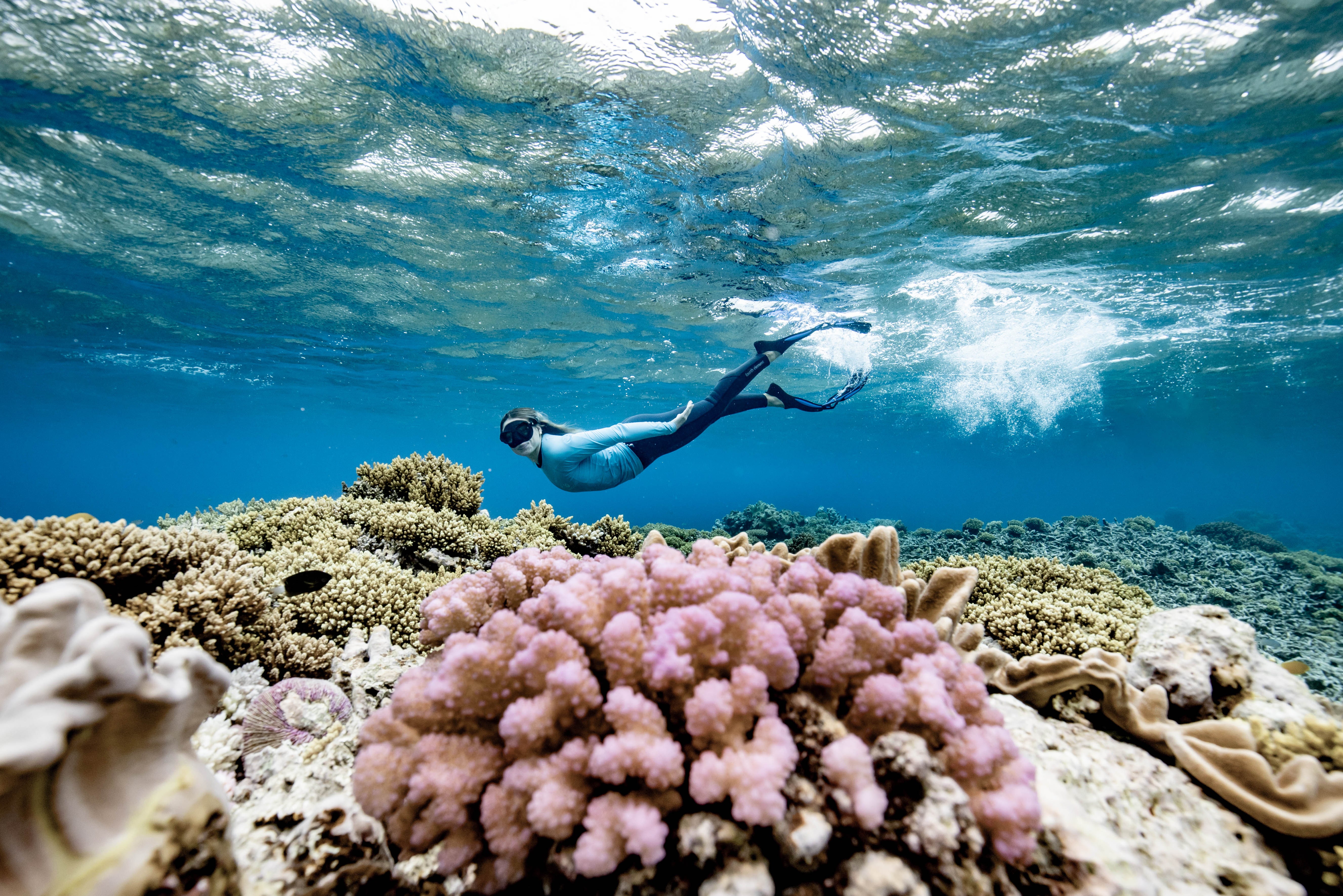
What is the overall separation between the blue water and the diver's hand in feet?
15.4

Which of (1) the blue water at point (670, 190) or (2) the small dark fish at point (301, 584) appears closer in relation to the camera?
(2) the small dark fish at point (301, 584)

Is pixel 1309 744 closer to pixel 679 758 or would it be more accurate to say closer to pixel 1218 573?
pixel 679 758

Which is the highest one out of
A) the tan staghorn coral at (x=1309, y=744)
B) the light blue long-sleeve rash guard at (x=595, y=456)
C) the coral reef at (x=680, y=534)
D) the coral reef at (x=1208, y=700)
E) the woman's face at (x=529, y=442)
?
the woman's face at (x=529, y=442)

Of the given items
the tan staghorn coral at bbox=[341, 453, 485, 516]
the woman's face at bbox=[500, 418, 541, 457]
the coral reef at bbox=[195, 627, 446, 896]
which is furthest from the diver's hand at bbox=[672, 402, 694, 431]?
the coral reef at bbox=[195, 627, 446, 896]

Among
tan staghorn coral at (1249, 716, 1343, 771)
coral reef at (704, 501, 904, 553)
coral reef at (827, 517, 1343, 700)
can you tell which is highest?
tan staghorn coral at (1249, 716, 1343, 771)

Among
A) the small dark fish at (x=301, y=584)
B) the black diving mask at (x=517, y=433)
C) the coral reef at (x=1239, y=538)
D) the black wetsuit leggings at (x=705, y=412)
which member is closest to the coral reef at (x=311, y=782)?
the small dark fish at (x=301, y=584)

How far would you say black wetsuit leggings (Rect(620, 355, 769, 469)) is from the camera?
1006 centimetres

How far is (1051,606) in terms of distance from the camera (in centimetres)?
487

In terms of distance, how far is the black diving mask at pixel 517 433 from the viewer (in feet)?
24.0

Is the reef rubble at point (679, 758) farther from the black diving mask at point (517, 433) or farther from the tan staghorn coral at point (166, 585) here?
the black diving mask at point (517, 433)

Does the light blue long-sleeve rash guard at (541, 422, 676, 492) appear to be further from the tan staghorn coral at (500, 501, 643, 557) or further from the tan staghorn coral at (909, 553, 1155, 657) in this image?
the tan staghorn coral at (909, 553, 1155, 657)

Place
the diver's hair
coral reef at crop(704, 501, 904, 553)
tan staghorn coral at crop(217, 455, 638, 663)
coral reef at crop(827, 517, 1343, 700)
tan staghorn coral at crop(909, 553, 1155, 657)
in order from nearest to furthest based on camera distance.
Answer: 1. tan staghorn coral at crop(217, 455, 638, 663)
2. tan staghorn coral at crop(909, 553, 1155, 657)
3. the diver's hair
4. coral reef at crop(827, 517, 1343, 700)
5. coral reef at crop(704, 501, 904, 553)

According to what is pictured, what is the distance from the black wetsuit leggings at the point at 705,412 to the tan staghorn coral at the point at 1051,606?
17.2 ft

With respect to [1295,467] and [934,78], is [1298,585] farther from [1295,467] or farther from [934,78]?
[1295,467]
